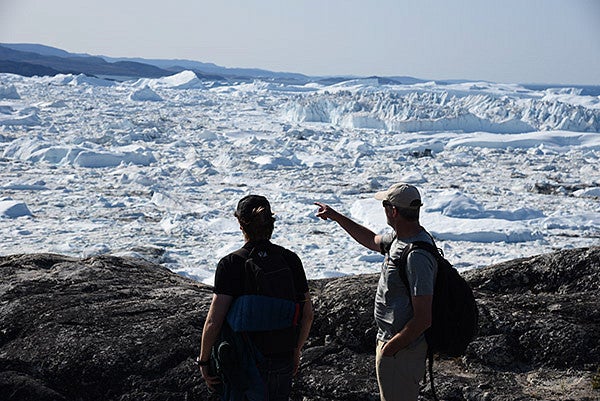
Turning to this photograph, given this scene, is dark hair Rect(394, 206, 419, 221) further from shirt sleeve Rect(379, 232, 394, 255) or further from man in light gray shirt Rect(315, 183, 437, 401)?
shirt sleeve Rect(379, 232, 394, 255)

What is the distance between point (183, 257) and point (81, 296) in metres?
11.1

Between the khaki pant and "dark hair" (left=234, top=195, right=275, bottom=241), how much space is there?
0.57m

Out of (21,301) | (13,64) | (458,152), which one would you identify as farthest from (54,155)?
(13,64)

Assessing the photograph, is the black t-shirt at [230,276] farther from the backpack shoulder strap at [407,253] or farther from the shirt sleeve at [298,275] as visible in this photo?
the backpack shoulder strap at [407,253]

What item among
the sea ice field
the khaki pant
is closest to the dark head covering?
the khaki pant

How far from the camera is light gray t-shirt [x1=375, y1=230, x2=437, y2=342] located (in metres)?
2.20

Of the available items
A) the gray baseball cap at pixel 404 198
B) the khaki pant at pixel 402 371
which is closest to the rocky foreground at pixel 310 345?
the khaki pant at pixel 402 371

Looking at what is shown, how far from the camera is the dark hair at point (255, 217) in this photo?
2232 mm

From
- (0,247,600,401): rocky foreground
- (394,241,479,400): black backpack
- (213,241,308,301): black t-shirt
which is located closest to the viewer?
(213,241,308,301): black t-shirt

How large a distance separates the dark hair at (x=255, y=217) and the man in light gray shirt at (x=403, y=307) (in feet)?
1.37

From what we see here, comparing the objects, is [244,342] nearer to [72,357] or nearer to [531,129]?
[72,357]

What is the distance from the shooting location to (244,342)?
7.27 ft

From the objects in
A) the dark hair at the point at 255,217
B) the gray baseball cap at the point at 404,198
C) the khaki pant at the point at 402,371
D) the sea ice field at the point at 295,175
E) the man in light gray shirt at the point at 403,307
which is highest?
the gray baseball cap at the point at 404,198

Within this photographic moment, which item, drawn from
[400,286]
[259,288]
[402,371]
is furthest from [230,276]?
[402,371]
